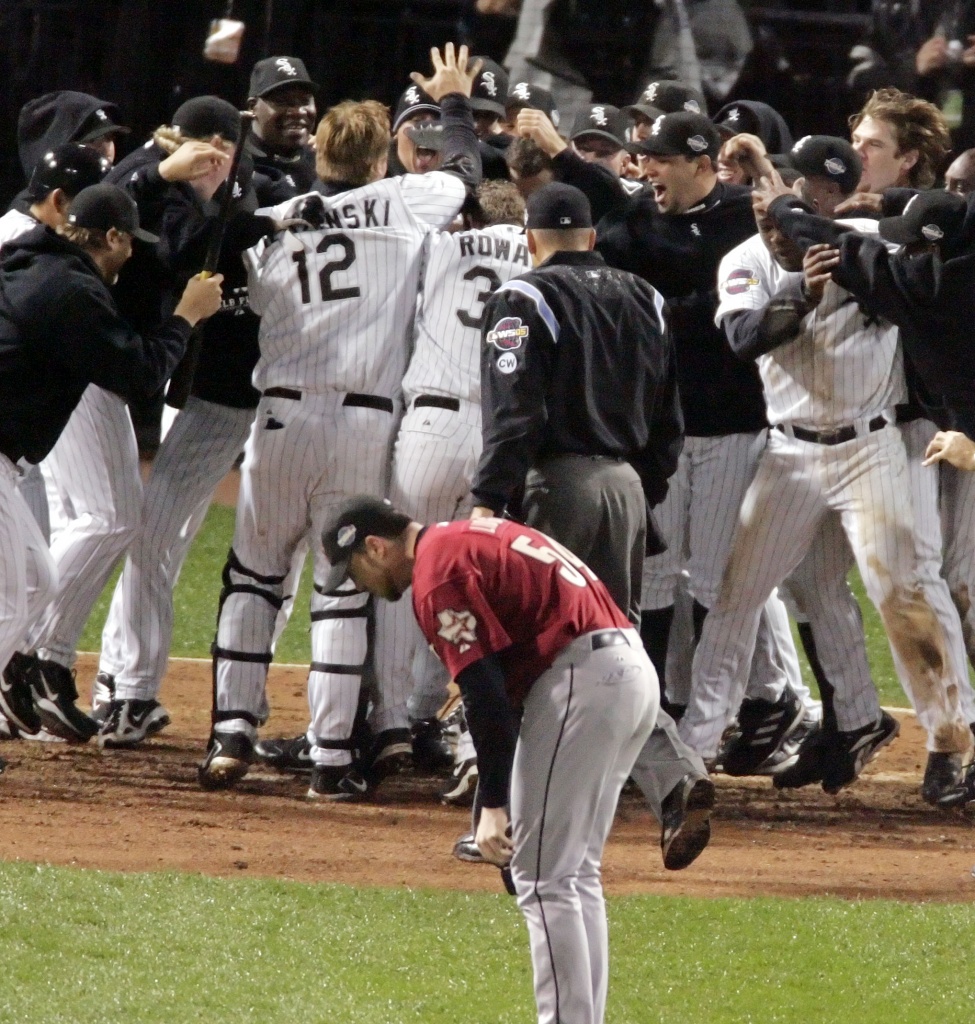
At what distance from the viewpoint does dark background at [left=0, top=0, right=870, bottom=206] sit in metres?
13.0

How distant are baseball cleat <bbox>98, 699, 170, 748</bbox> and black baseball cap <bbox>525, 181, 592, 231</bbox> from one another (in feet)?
8.19

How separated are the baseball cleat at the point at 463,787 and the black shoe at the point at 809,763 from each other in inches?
45.8

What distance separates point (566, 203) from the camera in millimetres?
5172

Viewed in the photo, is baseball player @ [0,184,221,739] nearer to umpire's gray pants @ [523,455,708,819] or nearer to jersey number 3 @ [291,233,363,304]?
jersey number 3 @ [291,233,363,304]

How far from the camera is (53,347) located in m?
5.29

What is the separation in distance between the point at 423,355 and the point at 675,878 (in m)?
1.93

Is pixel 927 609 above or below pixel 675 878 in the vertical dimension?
above

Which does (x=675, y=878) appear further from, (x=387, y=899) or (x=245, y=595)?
(x=245, y=595)

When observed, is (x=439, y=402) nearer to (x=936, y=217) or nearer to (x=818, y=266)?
(x=818, y=266)

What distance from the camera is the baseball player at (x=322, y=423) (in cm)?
592

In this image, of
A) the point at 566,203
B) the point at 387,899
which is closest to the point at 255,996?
the point at 387,899

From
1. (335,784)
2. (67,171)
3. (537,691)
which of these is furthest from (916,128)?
(537,691)

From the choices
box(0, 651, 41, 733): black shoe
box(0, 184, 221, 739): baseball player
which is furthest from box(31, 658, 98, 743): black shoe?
box(0, 184, 221, 739): baseball player

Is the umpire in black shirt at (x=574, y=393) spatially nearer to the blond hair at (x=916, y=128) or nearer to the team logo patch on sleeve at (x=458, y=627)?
the team logo patch on sleeve at (x=458, y=627)
